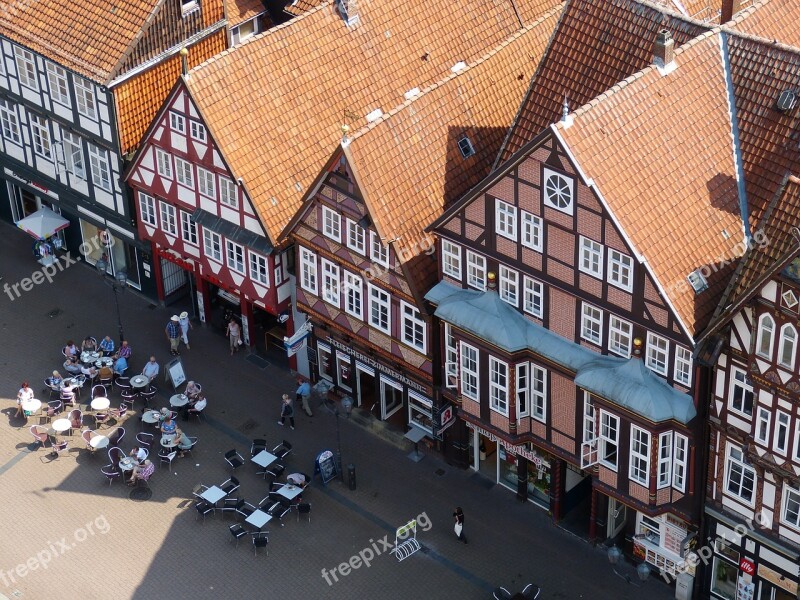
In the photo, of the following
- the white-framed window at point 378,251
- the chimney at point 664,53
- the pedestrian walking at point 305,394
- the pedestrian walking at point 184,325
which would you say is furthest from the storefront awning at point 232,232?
the chimney at point 664,53

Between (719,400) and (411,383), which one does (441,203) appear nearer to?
(411,383)

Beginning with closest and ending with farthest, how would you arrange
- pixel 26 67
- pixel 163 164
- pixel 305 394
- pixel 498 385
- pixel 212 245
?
pixel 498 385 → pixel 305 394 → pixel 163 164 → pixel 212 245 → pixel 26 67

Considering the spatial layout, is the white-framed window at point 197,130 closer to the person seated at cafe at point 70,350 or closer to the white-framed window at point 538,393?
the person seated at cafe at point 70,350

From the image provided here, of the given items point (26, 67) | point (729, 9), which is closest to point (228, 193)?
point (26, 67)

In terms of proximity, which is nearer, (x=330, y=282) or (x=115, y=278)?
(x=330, y=282)

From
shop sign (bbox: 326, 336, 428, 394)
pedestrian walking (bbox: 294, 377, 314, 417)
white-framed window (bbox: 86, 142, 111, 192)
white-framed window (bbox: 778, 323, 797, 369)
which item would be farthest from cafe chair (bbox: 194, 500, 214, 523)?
white-framed window (bbox: 778, 323, 797, 369)

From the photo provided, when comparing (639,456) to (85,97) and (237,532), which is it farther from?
(85,97)
